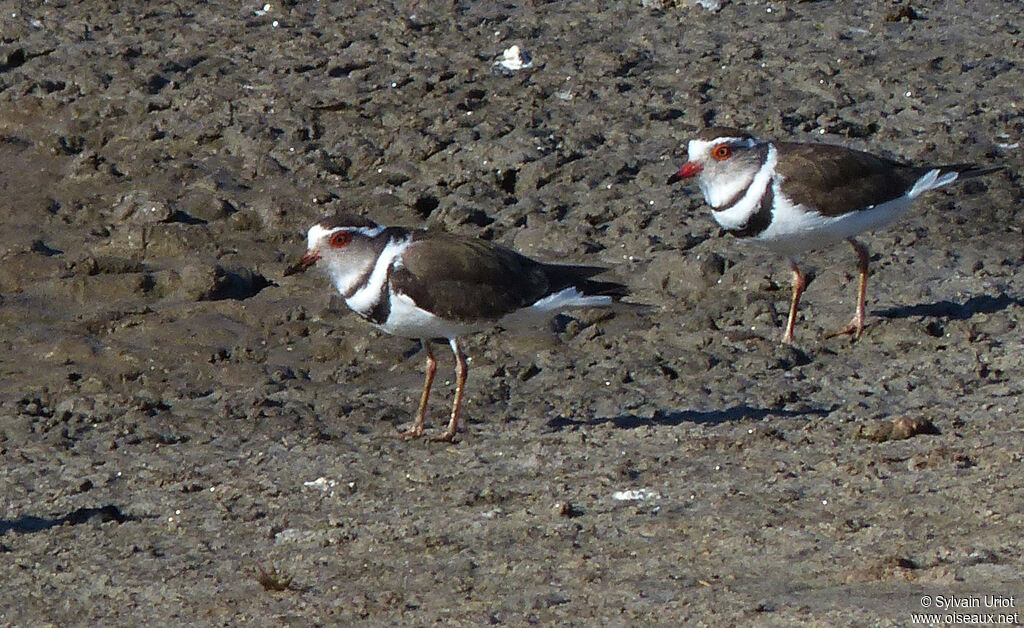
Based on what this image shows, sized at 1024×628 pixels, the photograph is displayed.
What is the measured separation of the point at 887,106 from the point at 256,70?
16.7 feet

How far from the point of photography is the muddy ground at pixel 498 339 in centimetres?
622

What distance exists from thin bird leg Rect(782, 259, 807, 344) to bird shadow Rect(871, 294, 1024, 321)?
1.58 ft

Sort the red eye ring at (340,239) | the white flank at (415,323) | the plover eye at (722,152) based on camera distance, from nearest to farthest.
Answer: the white flank at (415,323) < the red eye ring at (340,239) < the plover eye at (722,152)

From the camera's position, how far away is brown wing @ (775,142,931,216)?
928 cm

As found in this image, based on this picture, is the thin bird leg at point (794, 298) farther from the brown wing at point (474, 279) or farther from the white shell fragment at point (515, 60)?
the white shell fragment at point (515, 60)

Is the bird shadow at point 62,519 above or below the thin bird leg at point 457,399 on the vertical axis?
above

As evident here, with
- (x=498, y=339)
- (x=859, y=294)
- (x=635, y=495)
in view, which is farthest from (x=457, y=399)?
(x=859, y=294)

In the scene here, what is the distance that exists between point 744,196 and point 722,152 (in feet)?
1.15

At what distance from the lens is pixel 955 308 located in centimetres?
962

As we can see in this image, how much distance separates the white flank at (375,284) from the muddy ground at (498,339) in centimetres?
74

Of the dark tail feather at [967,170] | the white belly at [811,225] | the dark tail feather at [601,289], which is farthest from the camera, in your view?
the dark tail feather at [967,170]

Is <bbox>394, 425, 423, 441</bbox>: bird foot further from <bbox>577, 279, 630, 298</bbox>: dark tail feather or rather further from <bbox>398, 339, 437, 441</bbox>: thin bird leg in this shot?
<bbox>577, 279, 630, 298</bbox>: dark tail feather

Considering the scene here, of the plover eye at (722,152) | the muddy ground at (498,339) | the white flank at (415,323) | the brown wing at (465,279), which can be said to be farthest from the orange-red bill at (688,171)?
the white flank at (415,323)

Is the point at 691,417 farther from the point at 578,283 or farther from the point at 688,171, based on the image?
the point at 688,171
